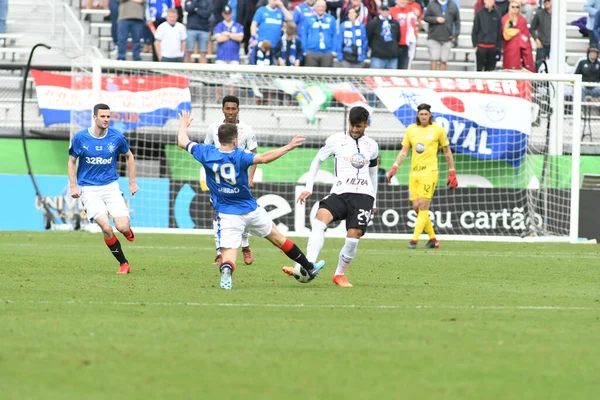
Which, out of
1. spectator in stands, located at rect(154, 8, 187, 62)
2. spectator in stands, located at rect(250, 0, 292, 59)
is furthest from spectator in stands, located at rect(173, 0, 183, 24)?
spectator in stands, located at rect(250, 0, 292, 59)

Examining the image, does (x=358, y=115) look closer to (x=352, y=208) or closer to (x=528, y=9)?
(x=352, y=208)

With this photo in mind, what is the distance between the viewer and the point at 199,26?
24.9 metres

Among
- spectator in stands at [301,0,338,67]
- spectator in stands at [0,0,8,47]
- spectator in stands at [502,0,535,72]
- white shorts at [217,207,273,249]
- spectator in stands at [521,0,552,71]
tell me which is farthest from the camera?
spectator in stands at [0,0,8,47]

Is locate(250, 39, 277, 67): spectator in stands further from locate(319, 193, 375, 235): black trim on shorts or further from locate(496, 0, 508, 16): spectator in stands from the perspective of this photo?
locate(319, 193, 375, 235): black trim on shorts

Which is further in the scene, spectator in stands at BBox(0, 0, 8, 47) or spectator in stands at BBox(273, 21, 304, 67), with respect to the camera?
spectator in stands at BBox(0, 0, 8, 47)

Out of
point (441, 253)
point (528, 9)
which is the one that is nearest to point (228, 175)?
point (441, 253)

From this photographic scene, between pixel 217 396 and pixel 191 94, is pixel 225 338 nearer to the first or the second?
pixel 217 396

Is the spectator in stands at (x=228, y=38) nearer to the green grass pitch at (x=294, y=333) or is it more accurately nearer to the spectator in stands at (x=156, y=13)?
the spectator in stands at (x=156, y=13)

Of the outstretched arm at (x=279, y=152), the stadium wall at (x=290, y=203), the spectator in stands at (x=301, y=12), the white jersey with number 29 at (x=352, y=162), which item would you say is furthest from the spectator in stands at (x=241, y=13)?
the outstretched arm at (x=279, y=152)

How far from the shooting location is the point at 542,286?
472 inches

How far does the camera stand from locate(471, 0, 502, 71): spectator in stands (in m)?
24.7

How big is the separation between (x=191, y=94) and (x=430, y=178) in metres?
6.15

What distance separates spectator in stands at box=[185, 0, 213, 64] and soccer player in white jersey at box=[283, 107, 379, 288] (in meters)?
13.5

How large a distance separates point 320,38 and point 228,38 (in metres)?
1.96
